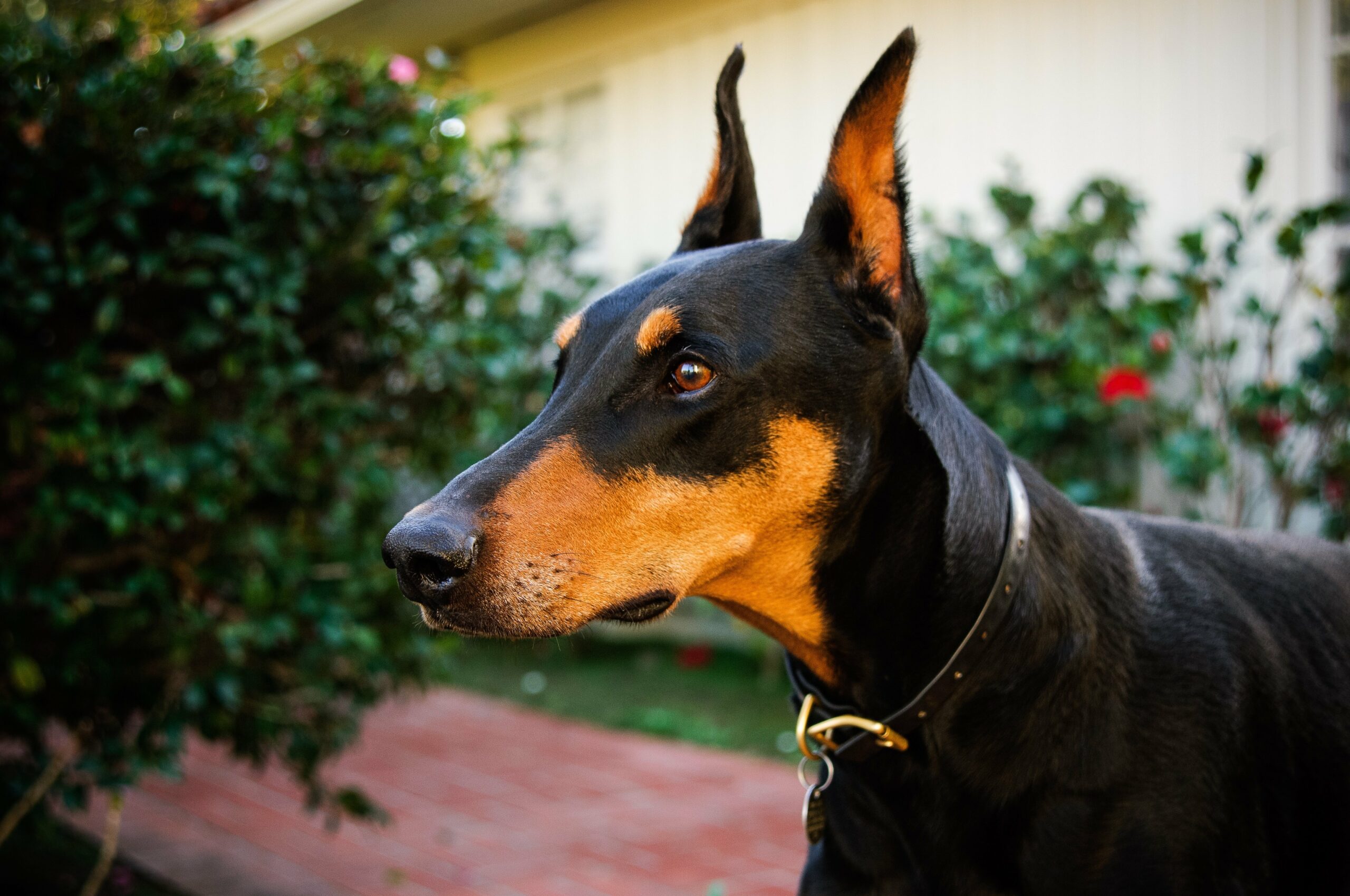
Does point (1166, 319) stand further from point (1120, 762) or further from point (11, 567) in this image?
point (11, 567)

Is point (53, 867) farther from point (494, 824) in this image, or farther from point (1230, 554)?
point (1230, 554)

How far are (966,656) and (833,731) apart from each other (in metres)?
0.33

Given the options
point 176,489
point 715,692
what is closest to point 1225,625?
point 176,489

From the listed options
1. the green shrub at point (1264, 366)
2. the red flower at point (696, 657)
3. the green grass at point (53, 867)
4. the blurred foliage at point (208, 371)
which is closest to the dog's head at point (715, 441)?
the blurred foliage at point (208, 371)

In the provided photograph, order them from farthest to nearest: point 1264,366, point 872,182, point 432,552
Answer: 1. point 1264,366
2. point 872,182
3. point 432,552

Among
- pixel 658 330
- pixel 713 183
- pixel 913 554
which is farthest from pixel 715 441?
pixel 713 183

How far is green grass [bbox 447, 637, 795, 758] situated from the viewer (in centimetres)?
643

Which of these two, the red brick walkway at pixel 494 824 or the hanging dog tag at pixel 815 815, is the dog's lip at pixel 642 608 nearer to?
the hanging dog tag at pixel 815 815

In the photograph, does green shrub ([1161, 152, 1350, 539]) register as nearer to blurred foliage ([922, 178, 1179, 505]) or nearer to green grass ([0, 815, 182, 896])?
blurred foliage ([922, 178, 1179, 505])

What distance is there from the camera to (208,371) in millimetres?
3855

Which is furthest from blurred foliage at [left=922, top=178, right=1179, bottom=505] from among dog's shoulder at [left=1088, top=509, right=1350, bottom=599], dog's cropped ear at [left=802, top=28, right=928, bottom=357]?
dog's cropped ear at [left=802, top=28, right=928, bottom=357]

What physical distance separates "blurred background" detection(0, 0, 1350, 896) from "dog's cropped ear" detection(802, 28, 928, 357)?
128 millimetres

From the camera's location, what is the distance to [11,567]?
3342 mm

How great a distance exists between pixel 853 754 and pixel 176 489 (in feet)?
7.64
